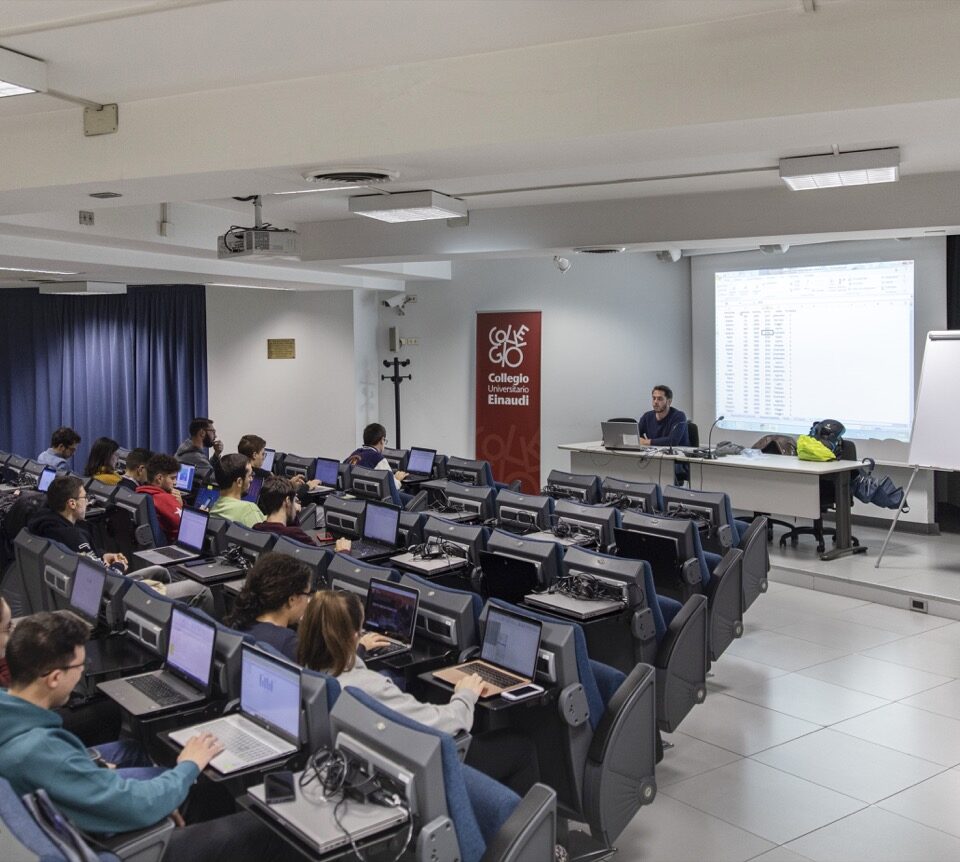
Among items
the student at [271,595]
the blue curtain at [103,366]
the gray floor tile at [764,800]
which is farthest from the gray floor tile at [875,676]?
the blue curtain at [103,366]

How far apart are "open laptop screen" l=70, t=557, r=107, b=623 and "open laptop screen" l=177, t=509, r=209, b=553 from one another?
1184 mm

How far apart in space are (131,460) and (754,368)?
6447 millimetres

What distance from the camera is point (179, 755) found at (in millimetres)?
2816

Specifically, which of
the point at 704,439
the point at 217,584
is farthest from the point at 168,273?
the point at 704,439

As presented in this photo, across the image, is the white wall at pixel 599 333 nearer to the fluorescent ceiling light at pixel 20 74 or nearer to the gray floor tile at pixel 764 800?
the gray floor tile at pixel 764 800

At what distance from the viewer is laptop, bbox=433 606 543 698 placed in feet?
11.0

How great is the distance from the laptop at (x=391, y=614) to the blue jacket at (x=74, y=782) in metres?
1.28

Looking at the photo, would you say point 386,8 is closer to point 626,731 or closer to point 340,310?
point 626,731

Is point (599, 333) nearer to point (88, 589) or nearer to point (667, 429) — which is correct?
point (667, 429)

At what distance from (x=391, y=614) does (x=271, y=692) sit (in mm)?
1039

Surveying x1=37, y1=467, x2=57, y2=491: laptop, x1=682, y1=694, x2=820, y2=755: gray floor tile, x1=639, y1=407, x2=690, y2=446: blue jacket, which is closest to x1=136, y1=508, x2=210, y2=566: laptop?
x1=37, y1=467, x2=57, y2=491: laptop

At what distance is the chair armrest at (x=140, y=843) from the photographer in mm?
2414

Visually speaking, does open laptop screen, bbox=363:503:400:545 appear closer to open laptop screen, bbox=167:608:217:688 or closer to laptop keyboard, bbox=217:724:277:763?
open laptop screen, bbox=167:608:217:688

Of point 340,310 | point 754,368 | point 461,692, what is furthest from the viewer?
point 340,310
